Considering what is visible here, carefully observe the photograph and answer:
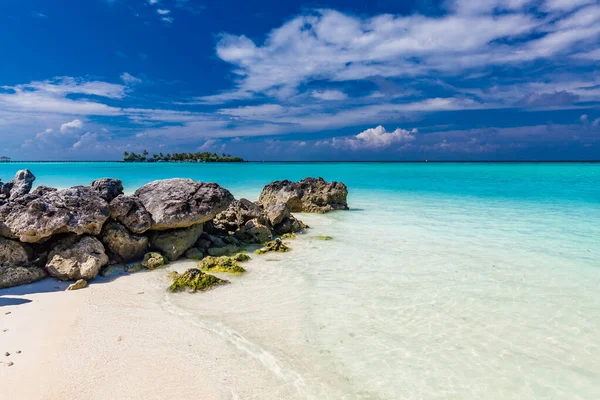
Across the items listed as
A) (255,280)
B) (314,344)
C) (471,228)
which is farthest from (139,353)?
(471,228)

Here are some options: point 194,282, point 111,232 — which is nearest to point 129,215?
point 111,232

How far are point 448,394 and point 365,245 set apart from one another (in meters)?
6.08

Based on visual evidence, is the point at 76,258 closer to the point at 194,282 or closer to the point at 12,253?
the point at 12,253

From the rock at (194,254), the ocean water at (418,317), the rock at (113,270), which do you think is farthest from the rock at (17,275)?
the rock at (194,254)

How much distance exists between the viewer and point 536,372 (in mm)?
3984

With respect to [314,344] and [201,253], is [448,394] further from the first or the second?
[201,253]

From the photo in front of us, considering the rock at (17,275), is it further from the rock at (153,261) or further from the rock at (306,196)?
the rock at (306,196)

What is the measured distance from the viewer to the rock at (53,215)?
6.52 metres

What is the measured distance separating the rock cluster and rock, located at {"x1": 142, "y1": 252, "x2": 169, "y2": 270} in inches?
0.8

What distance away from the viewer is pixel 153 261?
24.2 feet

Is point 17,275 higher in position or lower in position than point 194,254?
higher

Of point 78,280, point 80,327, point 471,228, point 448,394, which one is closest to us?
point 448,394

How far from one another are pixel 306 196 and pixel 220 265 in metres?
9.82

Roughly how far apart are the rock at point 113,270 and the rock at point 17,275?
985 mm
